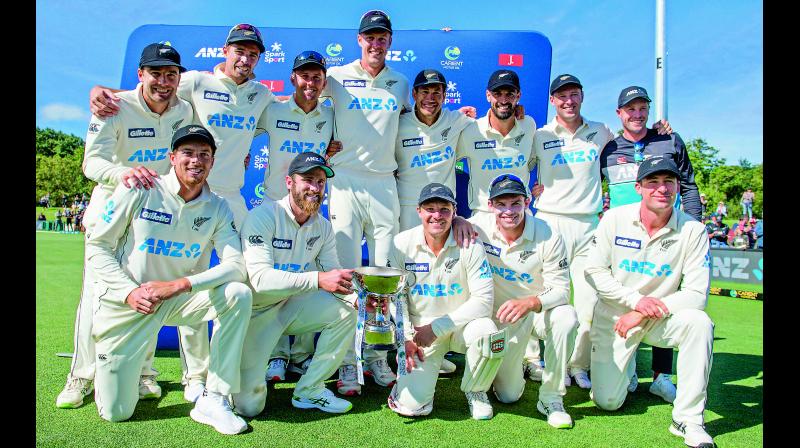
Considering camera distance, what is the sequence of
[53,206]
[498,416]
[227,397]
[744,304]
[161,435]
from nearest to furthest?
[161,435] → [227,397] → [498,416] → [744,304] → [53,206]

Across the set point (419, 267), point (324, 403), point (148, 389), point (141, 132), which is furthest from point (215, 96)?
point (324, 403)

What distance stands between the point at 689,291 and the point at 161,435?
12.5 ft

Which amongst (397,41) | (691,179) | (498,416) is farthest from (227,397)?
(397,41)

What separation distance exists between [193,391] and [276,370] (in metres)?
0.82

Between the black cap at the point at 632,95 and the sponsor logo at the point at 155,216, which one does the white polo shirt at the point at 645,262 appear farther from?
the sponsor logo at the point at 155,216

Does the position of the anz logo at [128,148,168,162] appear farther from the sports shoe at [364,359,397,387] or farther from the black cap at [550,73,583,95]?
the black cap at [550,73,583,95]

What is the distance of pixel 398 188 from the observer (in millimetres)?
5207

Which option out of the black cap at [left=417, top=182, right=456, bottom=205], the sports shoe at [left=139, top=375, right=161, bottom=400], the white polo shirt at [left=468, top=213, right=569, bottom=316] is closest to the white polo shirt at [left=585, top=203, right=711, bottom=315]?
the white polo shirt at [left=468, top=213, right=569, bottom=316]

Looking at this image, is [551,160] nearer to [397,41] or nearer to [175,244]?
[397,41]

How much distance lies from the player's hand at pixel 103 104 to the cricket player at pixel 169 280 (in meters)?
0.91

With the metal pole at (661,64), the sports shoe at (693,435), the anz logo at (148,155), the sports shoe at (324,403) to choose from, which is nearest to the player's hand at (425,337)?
the sports shoe at (324,403)

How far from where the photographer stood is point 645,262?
13.2 ft

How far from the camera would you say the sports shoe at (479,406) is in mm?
3727

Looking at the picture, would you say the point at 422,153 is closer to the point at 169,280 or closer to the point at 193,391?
the point at 169,280
